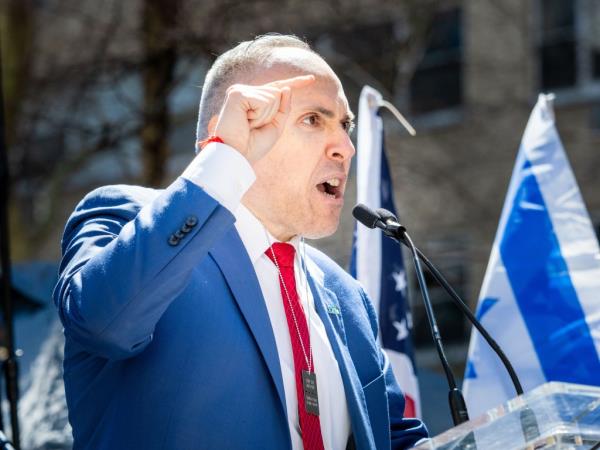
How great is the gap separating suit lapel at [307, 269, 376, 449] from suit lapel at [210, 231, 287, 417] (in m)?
0.25

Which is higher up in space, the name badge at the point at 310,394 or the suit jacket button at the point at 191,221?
the suit jacket button at the point at 191,221

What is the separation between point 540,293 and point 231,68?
1612mm

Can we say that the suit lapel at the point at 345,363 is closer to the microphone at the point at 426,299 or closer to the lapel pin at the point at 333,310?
the lapel pin at the point at 333,310

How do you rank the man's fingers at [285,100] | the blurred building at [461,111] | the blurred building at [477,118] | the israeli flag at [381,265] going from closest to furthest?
the man's fingers at [285,100], the israeli flag at [381,265], the blurred building at [461,111], the blurred building at [477,118]

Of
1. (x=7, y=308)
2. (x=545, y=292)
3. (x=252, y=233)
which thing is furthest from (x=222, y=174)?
(x=545, y=292)

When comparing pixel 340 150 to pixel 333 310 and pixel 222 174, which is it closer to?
pixel 333 310

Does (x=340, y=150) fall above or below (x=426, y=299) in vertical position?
above

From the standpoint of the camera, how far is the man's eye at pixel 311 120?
2361 millimetres

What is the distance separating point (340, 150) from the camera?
2.37 m

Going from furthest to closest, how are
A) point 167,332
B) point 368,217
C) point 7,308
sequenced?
point 7,308 < point 368,217 < point 167,332

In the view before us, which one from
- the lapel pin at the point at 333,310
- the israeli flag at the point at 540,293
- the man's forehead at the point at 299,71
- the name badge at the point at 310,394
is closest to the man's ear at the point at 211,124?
the man's forehead at the point at 299,71

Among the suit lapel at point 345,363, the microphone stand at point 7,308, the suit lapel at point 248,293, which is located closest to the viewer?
the suit lapel at point 248,293

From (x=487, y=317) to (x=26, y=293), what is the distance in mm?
2229

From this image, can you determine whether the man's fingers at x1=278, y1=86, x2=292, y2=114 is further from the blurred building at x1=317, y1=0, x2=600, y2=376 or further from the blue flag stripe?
the blurred building at x1=317, y1=0, x2=600, y2=376
